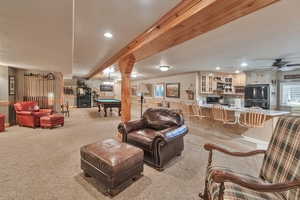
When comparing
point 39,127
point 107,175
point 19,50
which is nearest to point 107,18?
point 107,175

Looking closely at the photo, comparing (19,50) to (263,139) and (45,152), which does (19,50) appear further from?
(263,139)

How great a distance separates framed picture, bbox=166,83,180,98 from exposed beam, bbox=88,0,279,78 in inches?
194

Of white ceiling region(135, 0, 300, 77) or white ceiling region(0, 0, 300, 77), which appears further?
white ceiling region(135, 0, 300, 77)

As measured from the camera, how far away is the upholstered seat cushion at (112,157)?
192cm

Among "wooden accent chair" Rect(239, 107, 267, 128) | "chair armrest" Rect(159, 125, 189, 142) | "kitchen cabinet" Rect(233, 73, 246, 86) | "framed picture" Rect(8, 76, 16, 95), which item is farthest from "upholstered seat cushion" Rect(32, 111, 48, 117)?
"kitchen cabinet" Rect(233, 73, 246, 86)

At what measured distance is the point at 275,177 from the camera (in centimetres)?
144

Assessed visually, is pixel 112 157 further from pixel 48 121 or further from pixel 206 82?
pixel 206 82

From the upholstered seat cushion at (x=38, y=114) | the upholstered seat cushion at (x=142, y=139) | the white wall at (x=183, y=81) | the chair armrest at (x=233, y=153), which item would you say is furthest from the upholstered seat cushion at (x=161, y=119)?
Result: the upholstered seat cushion at (x=38, y=114)

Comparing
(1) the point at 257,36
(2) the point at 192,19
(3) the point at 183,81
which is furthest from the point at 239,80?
(2) the point at 192,19

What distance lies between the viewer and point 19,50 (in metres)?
3.55

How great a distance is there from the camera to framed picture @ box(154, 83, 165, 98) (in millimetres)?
8563

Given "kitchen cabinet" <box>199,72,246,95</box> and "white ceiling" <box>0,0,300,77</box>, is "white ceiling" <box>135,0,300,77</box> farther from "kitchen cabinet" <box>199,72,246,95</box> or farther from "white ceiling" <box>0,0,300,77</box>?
"kitchen cabinet" <box>199,72,246,95</box>

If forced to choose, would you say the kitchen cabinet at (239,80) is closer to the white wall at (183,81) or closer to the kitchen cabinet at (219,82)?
the kitchen cabinet at (219,82)

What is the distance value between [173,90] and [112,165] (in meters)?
6.31
